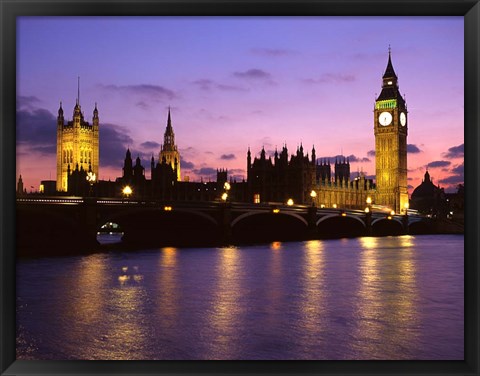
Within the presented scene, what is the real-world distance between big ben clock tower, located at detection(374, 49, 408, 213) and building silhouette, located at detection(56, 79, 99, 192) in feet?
236

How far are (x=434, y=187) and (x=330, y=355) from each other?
183252 mm

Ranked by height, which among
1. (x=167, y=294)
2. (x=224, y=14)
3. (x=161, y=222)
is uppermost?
(x=224, y=14)

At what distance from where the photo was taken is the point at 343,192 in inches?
4791

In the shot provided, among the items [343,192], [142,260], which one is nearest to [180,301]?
[142,260]

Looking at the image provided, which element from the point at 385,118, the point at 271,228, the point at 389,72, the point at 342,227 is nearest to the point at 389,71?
the point at 389,72

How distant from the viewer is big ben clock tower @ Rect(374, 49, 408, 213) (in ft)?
449

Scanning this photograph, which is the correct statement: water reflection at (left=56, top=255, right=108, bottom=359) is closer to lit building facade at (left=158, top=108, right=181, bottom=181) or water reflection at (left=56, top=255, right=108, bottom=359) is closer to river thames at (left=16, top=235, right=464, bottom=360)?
river thames at (left=16, top=235, right=464, bottom=360)

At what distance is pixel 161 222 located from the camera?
210 feet

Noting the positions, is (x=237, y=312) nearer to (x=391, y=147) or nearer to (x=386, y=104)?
(x=391, y=147)

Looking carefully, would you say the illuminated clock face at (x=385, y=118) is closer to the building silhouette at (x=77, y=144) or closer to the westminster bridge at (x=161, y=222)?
the westminster bridge at (x=161, y=222)

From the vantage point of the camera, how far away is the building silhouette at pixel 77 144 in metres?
159

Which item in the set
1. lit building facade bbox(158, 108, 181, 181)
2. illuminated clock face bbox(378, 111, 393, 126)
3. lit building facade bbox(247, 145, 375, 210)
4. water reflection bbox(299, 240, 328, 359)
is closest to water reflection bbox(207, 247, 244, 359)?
water reflection bbox(299, 240, 328, 359)

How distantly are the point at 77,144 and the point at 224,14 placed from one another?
513 feet
